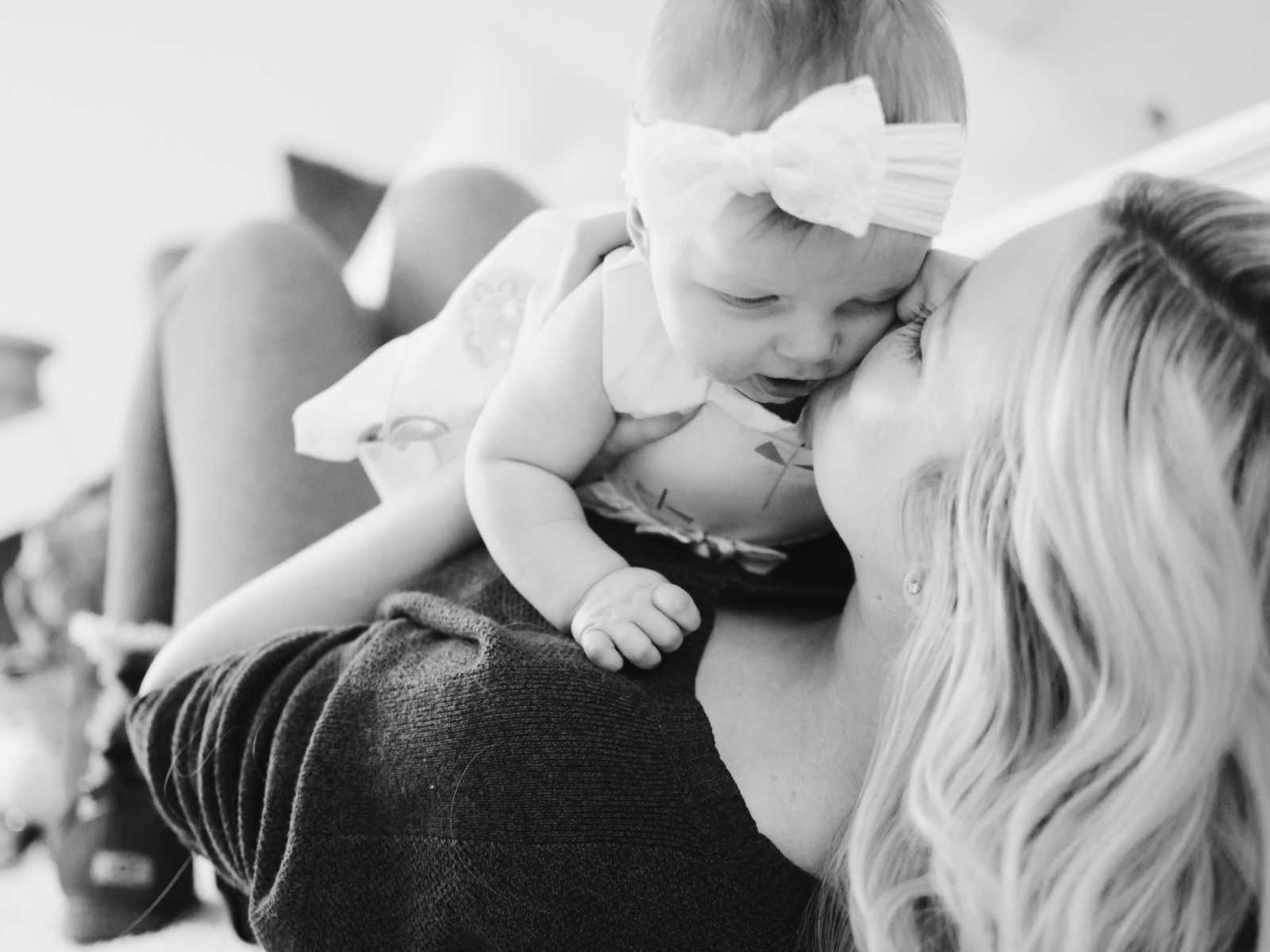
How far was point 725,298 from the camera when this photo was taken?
626 millimetres

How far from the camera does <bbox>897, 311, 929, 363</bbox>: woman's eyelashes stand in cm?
59

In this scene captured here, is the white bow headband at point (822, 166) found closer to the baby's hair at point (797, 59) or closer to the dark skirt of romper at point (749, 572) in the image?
the baby's hair at point (797, 59)

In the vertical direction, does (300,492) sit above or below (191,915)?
above

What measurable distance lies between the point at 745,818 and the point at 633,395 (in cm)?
32

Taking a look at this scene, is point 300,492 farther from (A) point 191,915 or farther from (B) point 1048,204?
(B) point 1048,204

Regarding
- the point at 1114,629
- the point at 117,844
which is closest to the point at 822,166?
the point at 1114,629

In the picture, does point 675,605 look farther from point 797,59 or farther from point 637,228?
point 797,59

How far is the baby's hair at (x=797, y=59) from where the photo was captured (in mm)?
558

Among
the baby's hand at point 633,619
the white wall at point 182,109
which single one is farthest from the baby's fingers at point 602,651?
the white wall at point 182,109

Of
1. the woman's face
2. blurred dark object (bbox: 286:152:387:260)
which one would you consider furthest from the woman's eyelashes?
blurred dark object (bbox: 286:152:387:260)

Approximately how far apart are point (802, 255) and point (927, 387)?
108mm

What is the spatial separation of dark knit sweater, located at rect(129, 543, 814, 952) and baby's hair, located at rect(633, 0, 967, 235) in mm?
345

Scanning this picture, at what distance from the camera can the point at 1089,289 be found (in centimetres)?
50

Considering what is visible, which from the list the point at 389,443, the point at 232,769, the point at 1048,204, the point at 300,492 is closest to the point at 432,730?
Result: the point at 232,769
